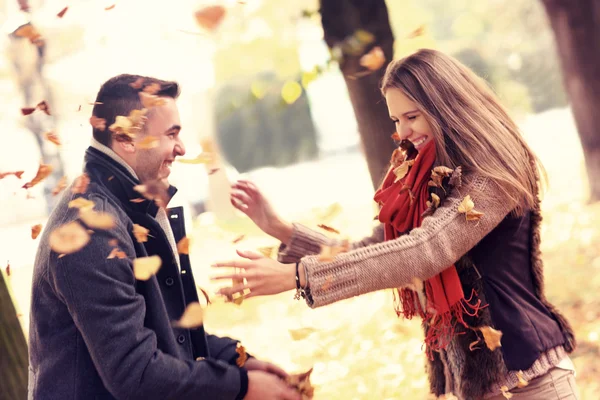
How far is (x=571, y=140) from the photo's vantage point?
11.6 metres

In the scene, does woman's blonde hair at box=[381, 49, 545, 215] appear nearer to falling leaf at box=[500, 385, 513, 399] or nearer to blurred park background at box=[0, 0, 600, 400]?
falling leaf at box=[500, 385, 513, 399]

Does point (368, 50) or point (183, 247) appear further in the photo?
point (368, 50)

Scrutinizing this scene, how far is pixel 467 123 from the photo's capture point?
8.07 ft

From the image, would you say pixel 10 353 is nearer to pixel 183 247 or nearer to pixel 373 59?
pixel 183 247

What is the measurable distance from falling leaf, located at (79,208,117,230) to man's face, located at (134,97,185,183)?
0.33 m

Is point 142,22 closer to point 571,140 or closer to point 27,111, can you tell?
point 571,140

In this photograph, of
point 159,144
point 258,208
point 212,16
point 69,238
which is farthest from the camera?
point 212,16

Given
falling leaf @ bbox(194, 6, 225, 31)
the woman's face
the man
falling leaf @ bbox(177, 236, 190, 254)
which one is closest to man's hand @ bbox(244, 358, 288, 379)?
the man

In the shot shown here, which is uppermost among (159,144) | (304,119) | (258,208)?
(304,119)

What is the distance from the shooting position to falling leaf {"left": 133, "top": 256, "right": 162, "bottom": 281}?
232 centimetres

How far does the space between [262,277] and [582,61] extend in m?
5.63

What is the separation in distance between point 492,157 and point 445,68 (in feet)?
1.30

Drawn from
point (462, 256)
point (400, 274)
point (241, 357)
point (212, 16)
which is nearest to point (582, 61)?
point (212, 16)

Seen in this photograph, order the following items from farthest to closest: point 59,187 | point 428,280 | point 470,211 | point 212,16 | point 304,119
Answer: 1. point 304,119
2. point 212,16
3. point 59,187
4. point 428,280
5. point 470,211
